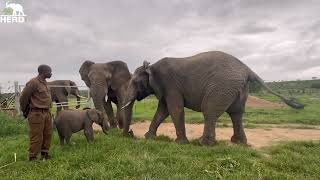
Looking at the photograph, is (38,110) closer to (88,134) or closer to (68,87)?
(88,134)

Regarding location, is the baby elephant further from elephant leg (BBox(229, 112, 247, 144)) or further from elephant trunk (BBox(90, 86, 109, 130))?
elephant leg (BBox(229, 112, 247, 144))

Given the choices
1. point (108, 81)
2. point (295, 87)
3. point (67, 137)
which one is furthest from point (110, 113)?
point (295, 87)

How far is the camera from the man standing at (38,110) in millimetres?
8367

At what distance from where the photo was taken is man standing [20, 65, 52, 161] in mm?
8367

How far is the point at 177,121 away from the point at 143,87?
4.92 ft

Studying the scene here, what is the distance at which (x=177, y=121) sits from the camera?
11.2 m

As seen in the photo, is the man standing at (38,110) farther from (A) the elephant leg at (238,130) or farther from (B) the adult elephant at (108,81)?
(A) the elephant leg at (238,130)

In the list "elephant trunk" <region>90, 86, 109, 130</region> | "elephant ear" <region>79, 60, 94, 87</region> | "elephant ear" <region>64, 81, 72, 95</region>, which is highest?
"elephant ear" <region>79, 60, 94, 87</region>

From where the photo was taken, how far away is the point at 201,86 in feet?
36.1

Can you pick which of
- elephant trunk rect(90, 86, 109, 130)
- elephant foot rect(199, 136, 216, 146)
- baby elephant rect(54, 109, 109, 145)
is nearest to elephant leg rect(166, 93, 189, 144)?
elephant foot rect(199, 136, 216, 146)

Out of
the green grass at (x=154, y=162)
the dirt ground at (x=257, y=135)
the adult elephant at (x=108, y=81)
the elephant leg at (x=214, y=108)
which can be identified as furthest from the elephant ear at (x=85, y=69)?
the elephant leg at (x=214, y=108)

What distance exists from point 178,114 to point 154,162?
3.48m

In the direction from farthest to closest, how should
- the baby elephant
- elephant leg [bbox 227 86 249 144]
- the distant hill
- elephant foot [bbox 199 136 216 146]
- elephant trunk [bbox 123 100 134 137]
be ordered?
the distant hill
elephant trunk [bbox 123 100 134 137]
elephant leg [bbox 227 86 249 144]
elephant foot [bbox 199 136 216 146]
the baby elephant

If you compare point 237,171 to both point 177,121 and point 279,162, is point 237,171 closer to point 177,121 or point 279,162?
point 279,162
